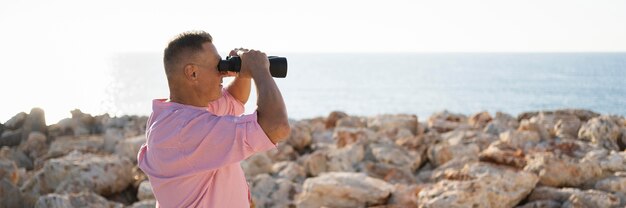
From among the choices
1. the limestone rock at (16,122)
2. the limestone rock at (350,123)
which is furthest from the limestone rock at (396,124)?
the limestone rock at (16,122)

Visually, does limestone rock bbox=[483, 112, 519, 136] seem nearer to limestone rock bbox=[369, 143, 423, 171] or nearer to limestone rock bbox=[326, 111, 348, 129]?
limestone rock bbox=[369, 143, 423, 171]

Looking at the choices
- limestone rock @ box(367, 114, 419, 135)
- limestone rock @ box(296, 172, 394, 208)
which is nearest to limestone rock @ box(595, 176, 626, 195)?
limestone rock @ box(296, 172, 394, 208)

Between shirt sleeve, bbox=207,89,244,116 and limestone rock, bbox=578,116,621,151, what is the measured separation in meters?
6.61

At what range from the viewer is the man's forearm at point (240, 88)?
3.64 m

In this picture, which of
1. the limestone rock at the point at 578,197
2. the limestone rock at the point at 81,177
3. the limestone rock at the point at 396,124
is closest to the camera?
the limestone rock at the point at 578,197

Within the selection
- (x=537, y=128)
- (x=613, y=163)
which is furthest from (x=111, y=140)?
(x=613, y=163)

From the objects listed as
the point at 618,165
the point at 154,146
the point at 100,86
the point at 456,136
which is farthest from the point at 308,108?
the point at 154,146

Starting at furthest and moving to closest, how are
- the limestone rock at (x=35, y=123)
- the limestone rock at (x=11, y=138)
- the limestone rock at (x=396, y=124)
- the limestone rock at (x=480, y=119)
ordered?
1. the limestone rock at (x=480, y=119)
2. the limestone rock at (x=396, y=124)
3. the limestone rock at (x=35, y=123)
4. the limestone rock at (x=11, y=138)

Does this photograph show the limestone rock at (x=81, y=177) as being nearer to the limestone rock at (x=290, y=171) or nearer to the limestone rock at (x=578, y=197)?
the limestone rock at (x=290, y=171)

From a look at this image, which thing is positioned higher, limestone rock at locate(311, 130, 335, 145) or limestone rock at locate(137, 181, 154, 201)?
limestone rock at locate(137, 181, 154, 201)

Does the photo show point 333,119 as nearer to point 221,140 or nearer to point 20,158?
point 20,158

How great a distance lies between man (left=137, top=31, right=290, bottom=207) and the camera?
2910 millimetres

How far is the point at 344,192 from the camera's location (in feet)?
23.0

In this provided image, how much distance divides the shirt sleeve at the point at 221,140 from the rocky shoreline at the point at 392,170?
3497mm
